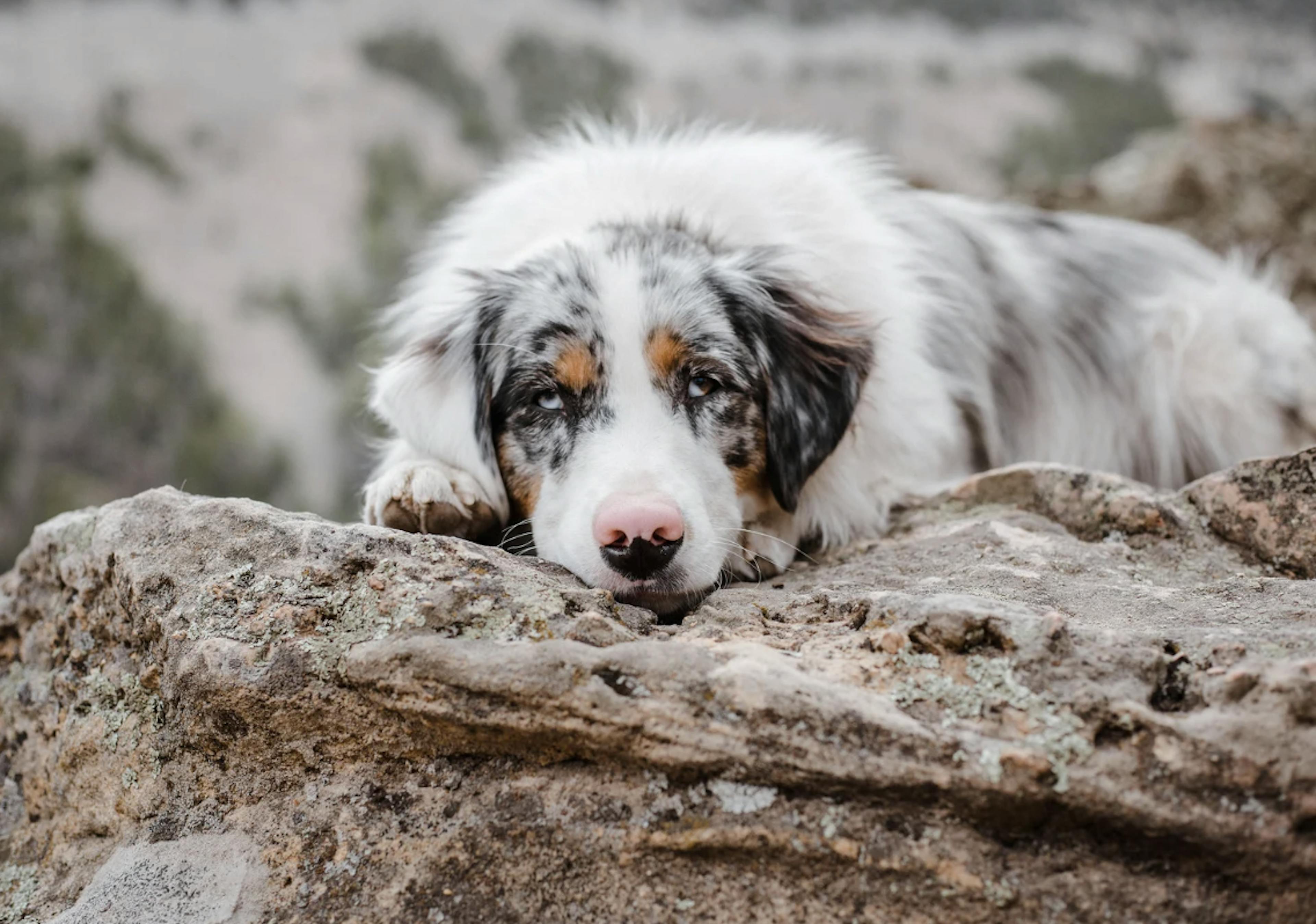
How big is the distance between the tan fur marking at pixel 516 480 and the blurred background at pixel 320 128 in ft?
23.8

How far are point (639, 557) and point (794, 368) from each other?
0.95 metres

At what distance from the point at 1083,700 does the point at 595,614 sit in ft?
2.76

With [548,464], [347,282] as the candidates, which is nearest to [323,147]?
[347,282]

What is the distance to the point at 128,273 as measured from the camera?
10.6 meters

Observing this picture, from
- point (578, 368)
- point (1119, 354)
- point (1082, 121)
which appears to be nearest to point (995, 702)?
point (578, 368)

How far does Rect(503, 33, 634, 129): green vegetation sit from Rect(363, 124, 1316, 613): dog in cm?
802

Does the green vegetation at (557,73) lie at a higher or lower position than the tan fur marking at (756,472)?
higher

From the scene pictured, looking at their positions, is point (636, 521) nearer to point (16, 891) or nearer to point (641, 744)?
point (641, 744)

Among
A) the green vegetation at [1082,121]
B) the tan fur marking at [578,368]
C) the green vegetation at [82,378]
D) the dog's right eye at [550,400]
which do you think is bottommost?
the green vegetation at [82,378]

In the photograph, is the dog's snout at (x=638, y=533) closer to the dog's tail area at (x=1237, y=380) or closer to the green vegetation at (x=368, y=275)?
the dog's tail area at (x=1237, y=380)

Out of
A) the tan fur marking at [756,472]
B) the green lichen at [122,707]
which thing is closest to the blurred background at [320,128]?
the tan fur marking at [756,472]

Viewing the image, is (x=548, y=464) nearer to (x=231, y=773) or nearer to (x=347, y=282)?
(x=231, y=773)

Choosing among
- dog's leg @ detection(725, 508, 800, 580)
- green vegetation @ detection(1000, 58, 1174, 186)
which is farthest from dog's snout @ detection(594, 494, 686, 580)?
green vegetation @ detection(1000, 58, 1174, 186)

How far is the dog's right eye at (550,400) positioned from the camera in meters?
2.66
